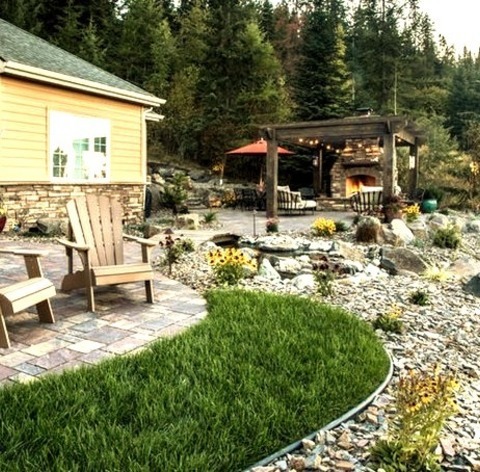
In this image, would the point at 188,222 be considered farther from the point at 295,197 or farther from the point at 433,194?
the point at 433,194

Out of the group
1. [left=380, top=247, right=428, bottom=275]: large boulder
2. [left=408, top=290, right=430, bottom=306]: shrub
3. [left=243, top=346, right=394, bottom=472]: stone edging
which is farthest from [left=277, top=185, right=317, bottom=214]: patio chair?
[left=243, top=346, right=394, bottom=472]: stone edging

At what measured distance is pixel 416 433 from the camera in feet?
7.14

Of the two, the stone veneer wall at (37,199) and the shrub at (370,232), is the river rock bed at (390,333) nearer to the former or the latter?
the shrub at (370,232)

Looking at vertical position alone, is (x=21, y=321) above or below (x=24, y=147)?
below

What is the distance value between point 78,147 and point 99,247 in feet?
19.7

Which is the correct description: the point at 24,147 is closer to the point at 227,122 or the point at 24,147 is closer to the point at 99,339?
the point at 99,339

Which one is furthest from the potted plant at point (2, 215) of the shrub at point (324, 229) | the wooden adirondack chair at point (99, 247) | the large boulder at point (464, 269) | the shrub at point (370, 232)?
the large boulder at point (464, 269)

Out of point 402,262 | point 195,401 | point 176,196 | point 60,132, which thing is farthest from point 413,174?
point 195,401

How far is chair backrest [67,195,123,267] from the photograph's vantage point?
4.22 meters

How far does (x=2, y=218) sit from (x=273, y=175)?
6252 millimetres

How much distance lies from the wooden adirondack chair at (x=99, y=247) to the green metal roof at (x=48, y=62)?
5.06 meters

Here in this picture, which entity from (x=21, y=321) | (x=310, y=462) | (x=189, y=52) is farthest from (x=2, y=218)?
(x=189, y=52)

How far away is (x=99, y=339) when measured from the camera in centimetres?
329

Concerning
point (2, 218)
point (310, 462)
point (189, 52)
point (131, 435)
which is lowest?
point (310, 462)
